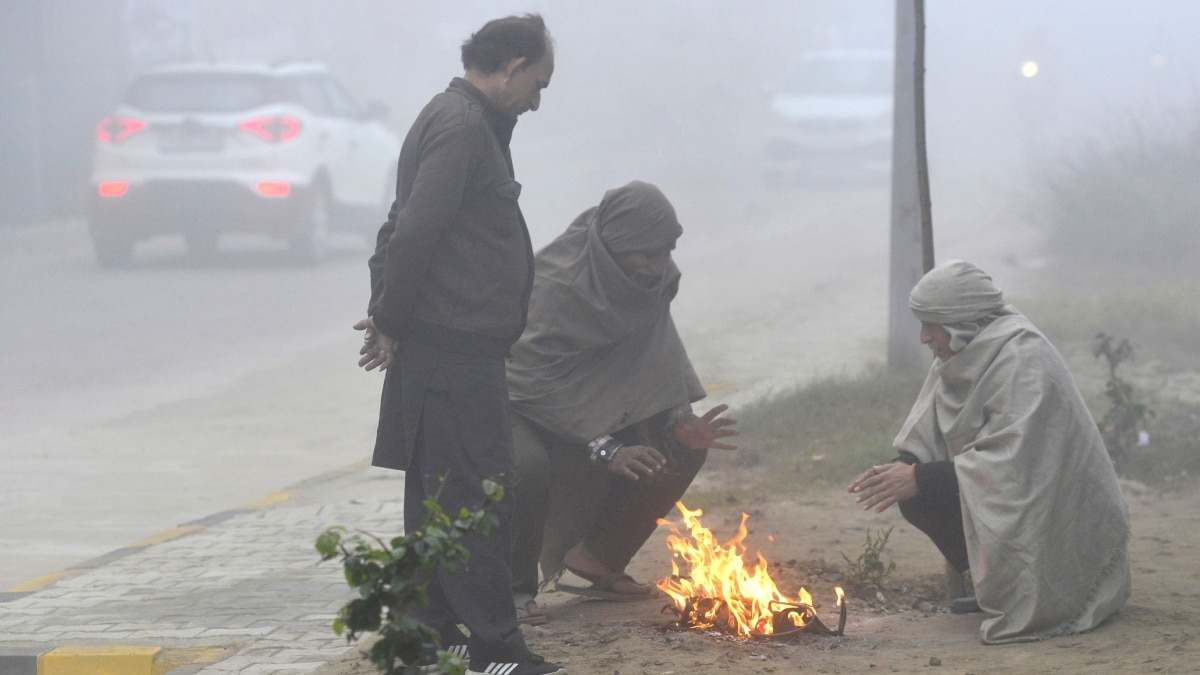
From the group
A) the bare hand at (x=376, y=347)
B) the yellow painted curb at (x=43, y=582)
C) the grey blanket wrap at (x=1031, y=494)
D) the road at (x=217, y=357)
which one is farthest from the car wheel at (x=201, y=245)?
the grey blanket wrap at (x=1031, y=494)

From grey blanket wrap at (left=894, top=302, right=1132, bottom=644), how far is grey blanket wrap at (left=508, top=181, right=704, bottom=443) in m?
0.97

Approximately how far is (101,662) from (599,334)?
5.69 ft

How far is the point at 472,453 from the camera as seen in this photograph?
3.84 meters

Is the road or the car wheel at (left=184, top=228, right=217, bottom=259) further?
the car wheel at (left=184, top=228, right=217, bottom=259)

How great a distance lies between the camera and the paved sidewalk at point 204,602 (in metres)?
4.34

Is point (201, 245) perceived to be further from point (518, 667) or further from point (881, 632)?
point (518, 667)

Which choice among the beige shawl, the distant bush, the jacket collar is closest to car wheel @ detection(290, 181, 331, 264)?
the distant bush

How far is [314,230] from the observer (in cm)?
1561

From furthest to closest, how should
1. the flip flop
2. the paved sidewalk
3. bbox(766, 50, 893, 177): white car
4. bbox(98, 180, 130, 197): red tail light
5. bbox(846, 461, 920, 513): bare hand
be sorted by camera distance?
bbox(766, 50, 893, 177): white car
bbox(98, 180, 130, 197): red tail light
the flip flop
the paved sidewalk
bbox(846, 461, 920, 513): bare hand

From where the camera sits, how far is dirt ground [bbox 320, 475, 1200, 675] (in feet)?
12.9

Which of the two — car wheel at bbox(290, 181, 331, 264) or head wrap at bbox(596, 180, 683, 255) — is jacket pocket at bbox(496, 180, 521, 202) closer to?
head wrap at bbox(596, 180, 683, 255)

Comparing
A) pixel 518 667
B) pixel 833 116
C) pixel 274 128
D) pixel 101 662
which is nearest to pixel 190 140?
pixel 274 128

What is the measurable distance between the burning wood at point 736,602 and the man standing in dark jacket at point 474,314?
63cm

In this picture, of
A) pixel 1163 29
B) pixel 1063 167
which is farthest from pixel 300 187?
pixel 1163 29
